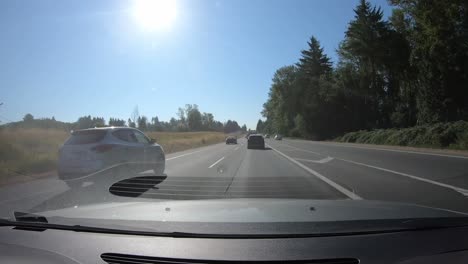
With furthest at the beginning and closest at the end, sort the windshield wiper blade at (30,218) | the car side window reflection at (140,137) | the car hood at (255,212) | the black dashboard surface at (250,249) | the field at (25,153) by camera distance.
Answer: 1. the field at (25,153)
2. the car side window reflection at (140,137)
3. the windshield wiper blade at (30,218)
4. the car hood at (255,212)
5. the black dashboard surface at (250,249)

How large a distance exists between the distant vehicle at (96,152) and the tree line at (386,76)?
41370 millimetres

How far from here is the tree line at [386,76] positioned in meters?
48.9

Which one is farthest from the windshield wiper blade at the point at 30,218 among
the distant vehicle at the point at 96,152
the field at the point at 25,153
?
the field at the point at 25,153

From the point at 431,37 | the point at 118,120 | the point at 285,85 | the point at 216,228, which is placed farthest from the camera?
the point at 285,85

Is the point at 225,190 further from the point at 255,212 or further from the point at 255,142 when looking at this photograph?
the point at 255,142

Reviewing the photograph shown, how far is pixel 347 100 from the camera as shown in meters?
88.6

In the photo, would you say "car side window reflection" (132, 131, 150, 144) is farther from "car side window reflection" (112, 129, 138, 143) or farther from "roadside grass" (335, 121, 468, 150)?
"roadside grass" (335, 121, 468, 150)

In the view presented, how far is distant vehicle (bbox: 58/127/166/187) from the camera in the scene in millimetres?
12039

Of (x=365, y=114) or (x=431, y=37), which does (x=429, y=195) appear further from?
(x=365, y=114)

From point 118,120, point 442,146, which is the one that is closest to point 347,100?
point 118,120

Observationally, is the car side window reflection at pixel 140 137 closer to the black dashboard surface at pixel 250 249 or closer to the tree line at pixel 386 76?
the black dashboard surface at pixel 250 249

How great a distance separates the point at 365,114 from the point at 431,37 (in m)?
37.5

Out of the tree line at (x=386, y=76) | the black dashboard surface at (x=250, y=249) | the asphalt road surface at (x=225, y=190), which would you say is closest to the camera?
the black dashboard surface at (x=250, y=249)

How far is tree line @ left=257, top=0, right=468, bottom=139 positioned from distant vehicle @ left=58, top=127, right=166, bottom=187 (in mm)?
41370
